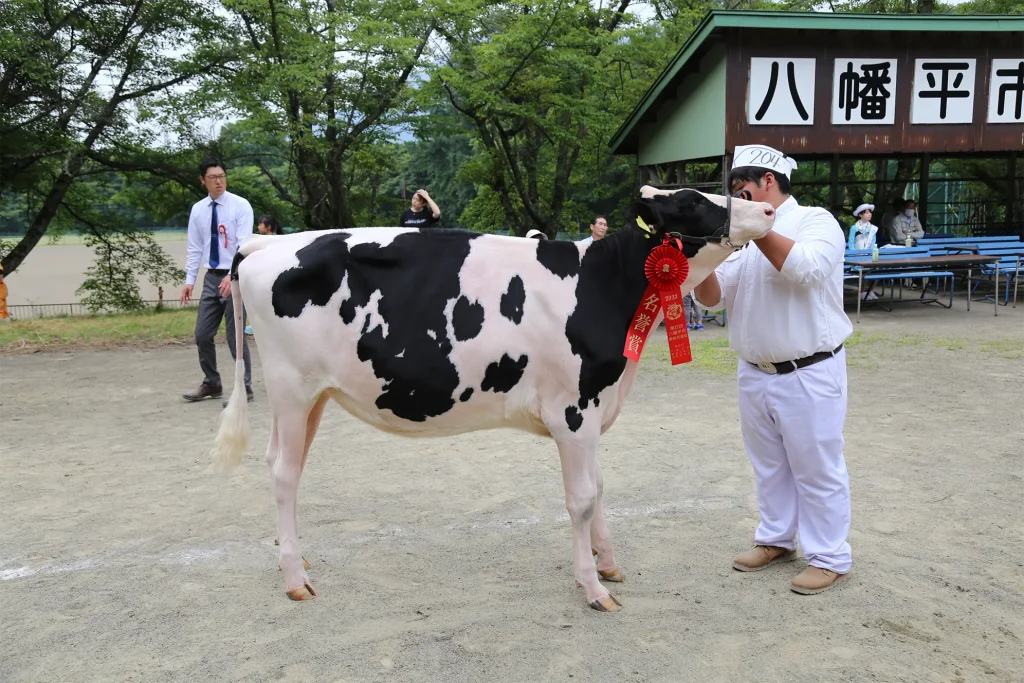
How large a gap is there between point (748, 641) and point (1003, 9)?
21.6 metres

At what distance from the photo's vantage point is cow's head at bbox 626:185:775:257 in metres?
3.33

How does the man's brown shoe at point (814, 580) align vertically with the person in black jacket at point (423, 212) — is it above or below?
below

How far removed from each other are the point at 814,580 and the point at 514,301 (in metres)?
1.81

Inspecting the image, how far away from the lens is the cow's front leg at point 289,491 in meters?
3.61

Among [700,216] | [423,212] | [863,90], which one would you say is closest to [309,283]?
[700,216]

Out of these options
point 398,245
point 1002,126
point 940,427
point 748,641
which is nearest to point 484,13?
point 1002,126

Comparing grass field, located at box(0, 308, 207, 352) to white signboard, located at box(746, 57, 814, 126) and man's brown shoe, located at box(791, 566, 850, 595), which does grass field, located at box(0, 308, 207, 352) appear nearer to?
white signboard, located at box(746, 57, 814, 126)

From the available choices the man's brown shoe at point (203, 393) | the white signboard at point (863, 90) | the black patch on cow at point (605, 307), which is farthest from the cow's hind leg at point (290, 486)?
the white signboard at point (863, 90)

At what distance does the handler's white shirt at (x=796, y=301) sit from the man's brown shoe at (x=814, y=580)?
38.3 inches

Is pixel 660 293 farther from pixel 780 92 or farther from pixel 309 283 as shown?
pixel 780 92

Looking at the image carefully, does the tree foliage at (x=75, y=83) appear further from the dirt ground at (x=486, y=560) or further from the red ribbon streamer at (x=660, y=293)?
the red ribbon streamer at (x=660, y=293)

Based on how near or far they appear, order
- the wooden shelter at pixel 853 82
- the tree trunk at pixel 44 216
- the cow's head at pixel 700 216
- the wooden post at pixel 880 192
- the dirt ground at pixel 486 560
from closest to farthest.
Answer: the dirt ground at pixel 486 560 → the cow's head at pixel 700 216 → the wooden shelter at pixel 853 82 → the tree trunk at pixel 44 216 → the wooden post at pixel 880 192

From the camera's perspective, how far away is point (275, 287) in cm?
355

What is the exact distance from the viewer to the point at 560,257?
11.7 feet
